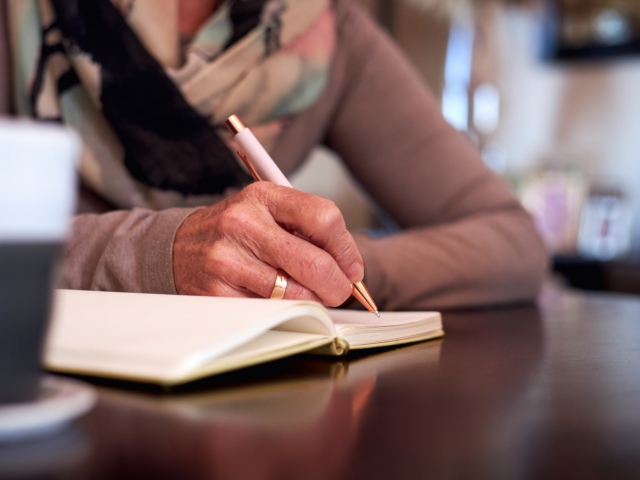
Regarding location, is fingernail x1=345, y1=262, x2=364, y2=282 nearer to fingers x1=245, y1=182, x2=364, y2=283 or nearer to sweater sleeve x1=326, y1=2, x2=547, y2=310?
fingers x1=245, y1=182, x2=364, y2=283

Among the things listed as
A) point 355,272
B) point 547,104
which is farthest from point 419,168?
point 547,104

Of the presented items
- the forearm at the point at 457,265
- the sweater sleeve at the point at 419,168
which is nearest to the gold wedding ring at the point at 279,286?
the forearm at the point at 457,265

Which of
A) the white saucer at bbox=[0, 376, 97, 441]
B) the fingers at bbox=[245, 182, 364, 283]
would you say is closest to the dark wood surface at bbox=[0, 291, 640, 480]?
the white saucer at bbox=[0, 376, 97, 441]

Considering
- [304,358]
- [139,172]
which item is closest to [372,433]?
[304,358]

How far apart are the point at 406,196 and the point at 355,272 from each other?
0.62 metres

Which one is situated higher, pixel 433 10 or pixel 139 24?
pixel 433 10

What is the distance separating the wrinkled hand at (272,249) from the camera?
1.70 feet

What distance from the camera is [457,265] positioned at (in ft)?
2.80

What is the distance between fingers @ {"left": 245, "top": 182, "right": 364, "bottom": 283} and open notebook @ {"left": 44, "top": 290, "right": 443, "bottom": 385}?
0.28 feet

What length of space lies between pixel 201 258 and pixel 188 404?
25 centimetres

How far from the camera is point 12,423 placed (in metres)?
0.22

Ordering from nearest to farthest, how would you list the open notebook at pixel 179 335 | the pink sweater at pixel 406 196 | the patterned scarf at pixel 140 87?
the open notebook at pixel 179 335 → the pink sweater at pixel 406 196 → the patterned scarf at pixel 140 87

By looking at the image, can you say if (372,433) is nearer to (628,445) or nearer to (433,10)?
(628,445)

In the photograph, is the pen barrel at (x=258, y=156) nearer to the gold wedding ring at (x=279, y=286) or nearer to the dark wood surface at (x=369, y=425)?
the gold wedding ring at (x=279, y=286)
